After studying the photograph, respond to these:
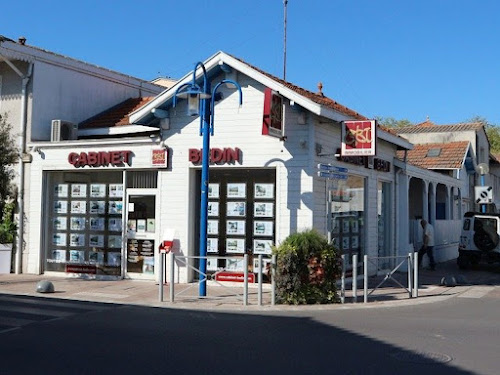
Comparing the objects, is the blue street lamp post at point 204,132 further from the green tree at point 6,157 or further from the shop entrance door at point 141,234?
the green tree at point 6,157

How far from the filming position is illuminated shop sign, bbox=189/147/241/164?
1393 centimetres

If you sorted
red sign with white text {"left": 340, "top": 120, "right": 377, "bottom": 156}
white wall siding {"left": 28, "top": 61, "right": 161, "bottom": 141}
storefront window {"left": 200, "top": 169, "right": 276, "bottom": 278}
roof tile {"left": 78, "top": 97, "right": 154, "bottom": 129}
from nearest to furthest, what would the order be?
red sign with white text {"left": 340, "top": 120, "right": 377, "bottom": 156}
storefront window {"left": 200, "top": 169, "right": 276, "bottom": 278}
white wall siding {"left": 28, "top": 61, "right": 161, "bottom": 141}
roof tile {"left": 78, "top": 97, "right": 154, "bottom": 129}

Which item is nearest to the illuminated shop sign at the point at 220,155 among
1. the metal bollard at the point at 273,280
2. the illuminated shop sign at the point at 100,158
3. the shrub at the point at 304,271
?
the illuminated shop sign at the point at 100,158

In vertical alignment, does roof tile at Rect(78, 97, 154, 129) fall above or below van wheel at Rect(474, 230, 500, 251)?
above

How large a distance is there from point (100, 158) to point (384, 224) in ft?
27.9

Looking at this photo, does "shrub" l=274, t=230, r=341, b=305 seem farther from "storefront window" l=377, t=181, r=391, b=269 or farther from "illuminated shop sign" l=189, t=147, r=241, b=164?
"storefront window" l=377, t=181, r=391, b=269

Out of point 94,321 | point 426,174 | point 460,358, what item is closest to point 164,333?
point 94,321

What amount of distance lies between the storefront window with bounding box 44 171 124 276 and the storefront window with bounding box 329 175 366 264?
5.46m

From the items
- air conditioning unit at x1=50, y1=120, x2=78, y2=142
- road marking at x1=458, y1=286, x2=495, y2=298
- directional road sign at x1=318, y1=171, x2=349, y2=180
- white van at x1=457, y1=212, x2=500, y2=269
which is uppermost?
air conditioning unit at x1=50, y1=120, x2=78, y2=142

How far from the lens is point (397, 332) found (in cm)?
865

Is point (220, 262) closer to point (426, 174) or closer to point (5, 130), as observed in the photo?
point (5, 130)

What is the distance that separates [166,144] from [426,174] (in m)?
10.7

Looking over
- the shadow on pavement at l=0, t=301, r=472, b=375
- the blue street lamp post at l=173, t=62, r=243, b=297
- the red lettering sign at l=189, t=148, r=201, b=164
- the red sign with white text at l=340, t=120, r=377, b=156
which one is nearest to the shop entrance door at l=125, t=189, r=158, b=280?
the red lettering sign at l=189, t=148, r=201, b=164

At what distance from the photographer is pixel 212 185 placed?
47.7 feet
